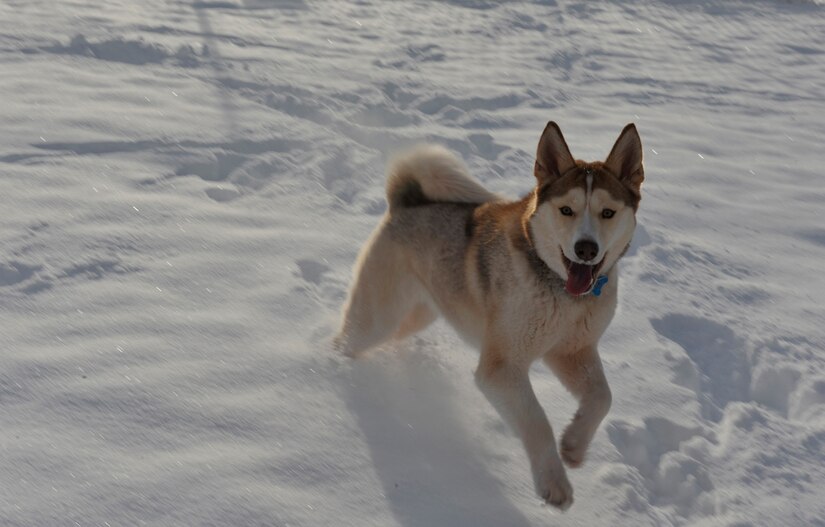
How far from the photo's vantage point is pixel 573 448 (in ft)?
11.5

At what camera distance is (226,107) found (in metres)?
6.93

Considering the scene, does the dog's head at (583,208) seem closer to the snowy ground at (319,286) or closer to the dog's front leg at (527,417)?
the dog's front leg at (527,417)

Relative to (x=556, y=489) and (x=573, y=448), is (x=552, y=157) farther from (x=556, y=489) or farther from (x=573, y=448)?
(x=556, y=489)

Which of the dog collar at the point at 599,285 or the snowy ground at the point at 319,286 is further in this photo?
the dog collar at the point at 599,285

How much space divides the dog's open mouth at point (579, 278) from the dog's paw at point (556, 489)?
0.65 metres

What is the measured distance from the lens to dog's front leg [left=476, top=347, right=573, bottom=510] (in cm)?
330

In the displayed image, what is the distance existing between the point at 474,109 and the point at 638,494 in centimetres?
480

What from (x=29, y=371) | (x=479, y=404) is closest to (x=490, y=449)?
(x=479, y=404)

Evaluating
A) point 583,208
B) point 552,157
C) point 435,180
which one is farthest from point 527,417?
point 435,180

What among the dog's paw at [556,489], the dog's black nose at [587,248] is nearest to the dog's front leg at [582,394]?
the dog's paw at [556,489]

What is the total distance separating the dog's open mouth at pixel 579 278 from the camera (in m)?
3.46

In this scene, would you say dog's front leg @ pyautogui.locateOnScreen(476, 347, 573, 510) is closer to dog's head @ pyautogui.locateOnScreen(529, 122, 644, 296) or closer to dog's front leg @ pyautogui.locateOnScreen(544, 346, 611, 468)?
dog's front leg @ pyautogui.locateOnScreen(544, 346, 611, 468)

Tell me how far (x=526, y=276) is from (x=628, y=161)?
592 mm

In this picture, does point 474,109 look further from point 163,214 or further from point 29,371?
point 29,371
